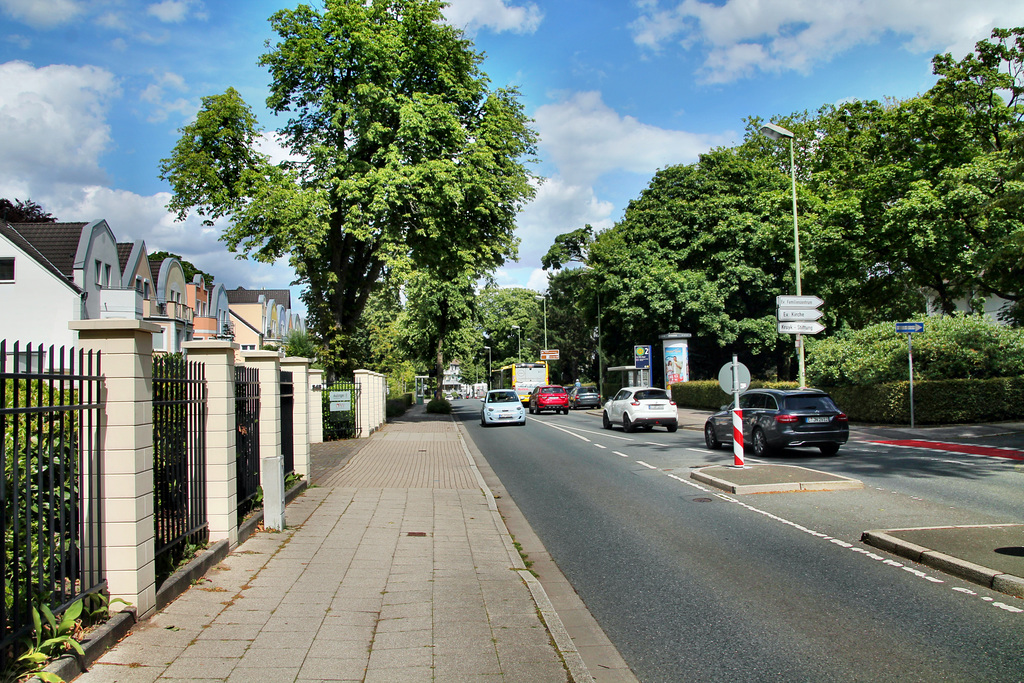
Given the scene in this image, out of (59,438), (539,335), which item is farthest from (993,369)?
(539,335)

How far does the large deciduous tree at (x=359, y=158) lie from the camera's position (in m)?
26.0

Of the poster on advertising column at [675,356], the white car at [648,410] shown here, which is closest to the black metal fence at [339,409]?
the white car at [648,410]

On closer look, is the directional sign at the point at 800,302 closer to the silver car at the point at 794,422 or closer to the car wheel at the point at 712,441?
the car wheel at the point at 712,441

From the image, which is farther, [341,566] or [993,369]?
[993,369]

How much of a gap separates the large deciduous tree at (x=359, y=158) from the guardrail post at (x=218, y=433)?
18.7 m

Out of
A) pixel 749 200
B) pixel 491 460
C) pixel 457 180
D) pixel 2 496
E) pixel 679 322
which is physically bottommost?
pixel 491 460

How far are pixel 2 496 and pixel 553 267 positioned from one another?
60978 millimetres

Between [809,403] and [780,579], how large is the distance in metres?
10.2

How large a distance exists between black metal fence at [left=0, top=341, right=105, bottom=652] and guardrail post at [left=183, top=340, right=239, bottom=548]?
85.2 inches

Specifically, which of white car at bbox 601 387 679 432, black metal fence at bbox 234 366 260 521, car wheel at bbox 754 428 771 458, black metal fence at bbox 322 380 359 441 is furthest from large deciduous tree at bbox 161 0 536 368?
black metal fence at bbox 234 366 260 521

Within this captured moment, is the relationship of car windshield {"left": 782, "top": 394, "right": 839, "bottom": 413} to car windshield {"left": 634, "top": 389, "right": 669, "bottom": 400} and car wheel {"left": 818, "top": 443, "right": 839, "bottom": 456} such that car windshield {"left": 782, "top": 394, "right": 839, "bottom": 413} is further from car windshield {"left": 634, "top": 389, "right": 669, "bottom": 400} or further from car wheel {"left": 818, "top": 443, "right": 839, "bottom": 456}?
car windshield {"left": 634, "top": 389, "right": 669, "bottom": 400}

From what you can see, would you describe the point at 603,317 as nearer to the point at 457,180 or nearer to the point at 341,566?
the point at 457,180

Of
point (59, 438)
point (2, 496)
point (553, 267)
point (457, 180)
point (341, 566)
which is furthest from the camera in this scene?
point (553, 267)

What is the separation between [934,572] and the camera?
21.3ft
